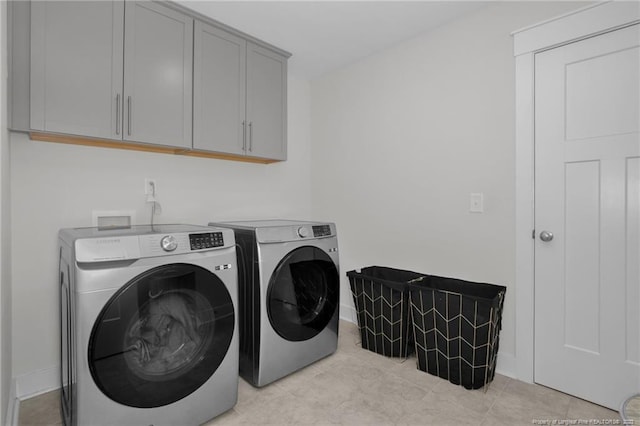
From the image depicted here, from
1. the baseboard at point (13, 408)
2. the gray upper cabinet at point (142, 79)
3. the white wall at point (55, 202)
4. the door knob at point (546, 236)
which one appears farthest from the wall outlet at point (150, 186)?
the door knob at point (546, 236)

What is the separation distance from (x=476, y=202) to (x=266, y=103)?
5.37 feet

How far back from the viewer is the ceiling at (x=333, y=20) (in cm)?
204

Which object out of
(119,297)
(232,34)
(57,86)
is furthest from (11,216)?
(232,34)

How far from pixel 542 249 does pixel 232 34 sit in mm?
2378

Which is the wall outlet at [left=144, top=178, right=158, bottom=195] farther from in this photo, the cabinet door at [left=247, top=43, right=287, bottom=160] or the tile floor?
the tile floor

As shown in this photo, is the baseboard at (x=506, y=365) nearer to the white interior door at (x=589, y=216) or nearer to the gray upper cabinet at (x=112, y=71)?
the white interior door at (x=589, y=216)

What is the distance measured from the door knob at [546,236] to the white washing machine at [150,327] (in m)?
1.70

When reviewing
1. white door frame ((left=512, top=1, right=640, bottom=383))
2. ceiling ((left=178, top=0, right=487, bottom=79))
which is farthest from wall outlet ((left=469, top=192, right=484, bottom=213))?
ceiling ((left=178, top=0, right=487, bottom=79))

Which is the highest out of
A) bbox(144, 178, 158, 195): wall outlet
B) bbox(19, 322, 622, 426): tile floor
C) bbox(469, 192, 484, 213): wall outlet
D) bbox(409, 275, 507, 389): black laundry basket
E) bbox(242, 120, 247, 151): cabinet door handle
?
bbox(242, 120, 247, 151): cabinet door handle

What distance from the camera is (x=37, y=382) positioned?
1787mm

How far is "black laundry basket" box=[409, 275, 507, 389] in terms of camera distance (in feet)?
5.88

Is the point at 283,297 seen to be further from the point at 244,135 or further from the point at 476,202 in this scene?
the point at 476,202

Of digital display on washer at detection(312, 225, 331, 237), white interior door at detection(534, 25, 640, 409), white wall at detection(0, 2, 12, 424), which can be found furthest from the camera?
digital display on washer at detection(312, 225, 331, 237)

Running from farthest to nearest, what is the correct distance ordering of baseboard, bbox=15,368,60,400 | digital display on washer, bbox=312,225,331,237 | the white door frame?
digital display on washer, bbox=312,225,331,237
the white door frame
baseboard, bbox=15,368,60,400
